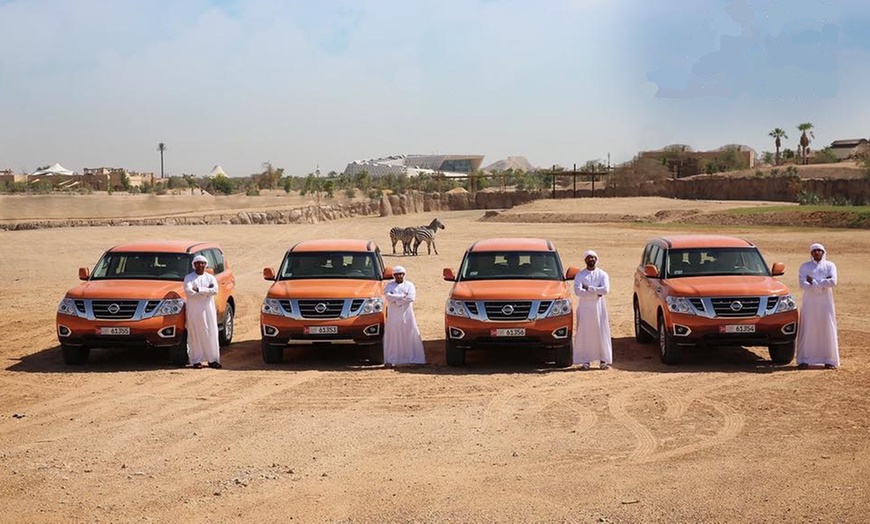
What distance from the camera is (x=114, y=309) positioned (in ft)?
50.7

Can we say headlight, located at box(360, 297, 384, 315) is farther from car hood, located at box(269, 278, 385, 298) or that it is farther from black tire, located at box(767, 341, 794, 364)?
black tire, located at box(767, 341, 794, 364)

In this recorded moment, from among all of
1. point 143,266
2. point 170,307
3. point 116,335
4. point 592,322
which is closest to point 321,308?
point 170,307

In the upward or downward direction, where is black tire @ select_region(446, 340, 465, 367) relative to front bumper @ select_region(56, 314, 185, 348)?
downward

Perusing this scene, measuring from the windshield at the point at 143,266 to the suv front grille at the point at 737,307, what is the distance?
7.99m

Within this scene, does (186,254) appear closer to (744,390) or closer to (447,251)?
(744,390)

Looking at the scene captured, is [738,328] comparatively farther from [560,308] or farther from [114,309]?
[114,309]

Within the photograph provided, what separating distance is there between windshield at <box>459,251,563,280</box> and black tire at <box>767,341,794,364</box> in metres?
3.19

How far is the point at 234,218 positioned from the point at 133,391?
4970cm

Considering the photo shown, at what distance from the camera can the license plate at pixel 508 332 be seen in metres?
14.8

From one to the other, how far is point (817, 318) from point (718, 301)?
138 cm

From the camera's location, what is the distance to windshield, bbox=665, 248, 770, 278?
53.3 feet

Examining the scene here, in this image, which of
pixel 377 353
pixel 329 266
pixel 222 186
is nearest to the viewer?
pixel 377 353

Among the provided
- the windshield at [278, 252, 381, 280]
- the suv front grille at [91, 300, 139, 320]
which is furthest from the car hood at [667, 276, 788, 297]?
the suv front grille at [91, 300, 139, 320]

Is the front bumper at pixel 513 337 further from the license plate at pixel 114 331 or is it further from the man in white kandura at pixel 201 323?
the license plate at pixel 114 331
